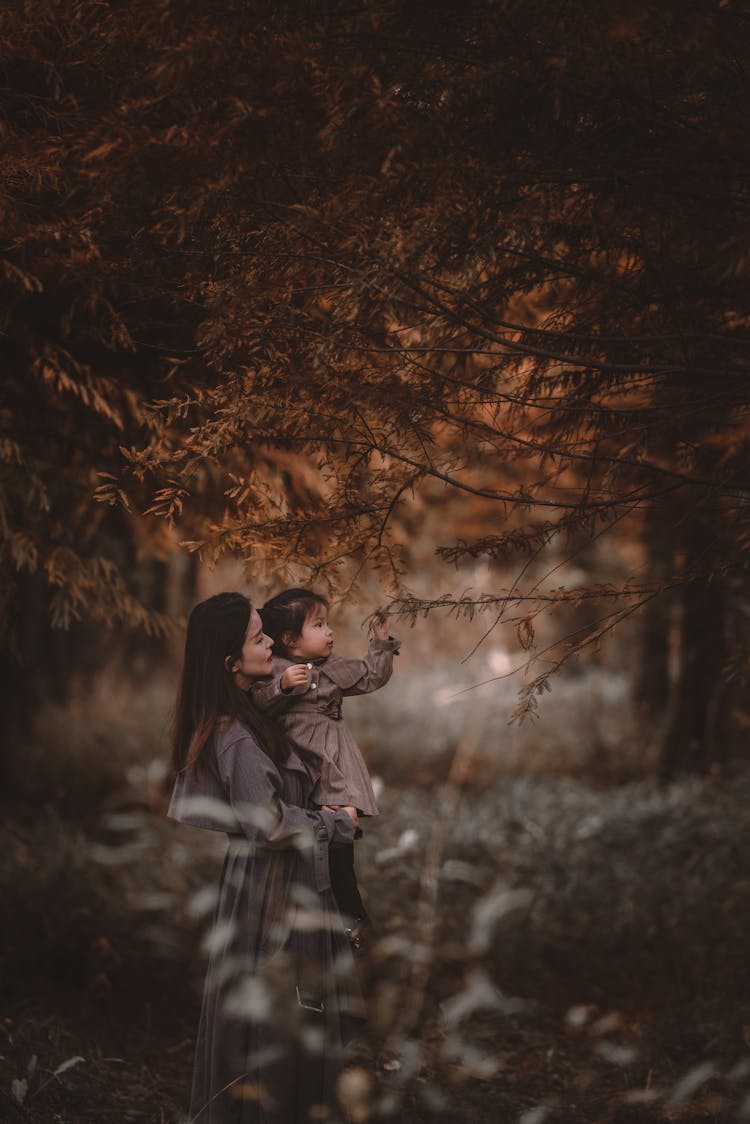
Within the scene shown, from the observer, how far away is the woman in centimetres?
336

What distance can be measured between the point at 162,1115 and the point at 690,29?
4.72 meters

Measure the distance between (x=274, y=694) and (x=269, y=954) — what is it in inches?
34.7

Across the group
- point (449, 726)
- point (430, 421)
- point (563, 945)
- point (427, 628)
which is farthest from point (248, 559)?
point (427, 628)

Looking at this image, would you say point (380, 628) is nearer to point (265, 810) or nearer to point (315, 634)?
point (315, 634)

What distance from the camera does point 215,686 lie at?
3.40 m

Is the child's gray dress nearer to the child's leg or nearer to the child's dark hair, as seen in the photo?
the child's leg

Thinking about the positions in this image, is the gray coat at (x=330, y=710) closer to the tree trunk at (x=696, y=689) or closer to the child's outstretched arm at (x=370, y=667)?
the child's outstretched arm at (x=370, y=667)

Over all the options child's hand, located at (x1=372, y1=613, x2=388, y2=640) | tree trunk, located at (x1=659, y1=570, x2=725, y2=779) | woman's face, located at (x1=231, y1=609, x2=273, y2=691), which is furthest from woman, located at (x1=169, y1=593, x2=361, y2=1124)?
tree trunk, located at (x1=659, y1=570, x2=725, y2=779)

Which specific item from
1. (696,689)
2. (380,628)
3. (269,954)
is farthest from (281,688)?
(696,689)

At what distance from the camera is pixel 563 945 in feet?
22.9

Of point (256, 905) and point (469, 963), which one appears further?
point (469, 963)

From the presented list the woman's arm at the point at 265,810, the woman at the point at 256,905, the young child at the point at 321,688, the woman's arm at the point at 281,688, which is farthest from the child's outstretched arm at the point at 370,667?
the woman's arm at the point at 265,810

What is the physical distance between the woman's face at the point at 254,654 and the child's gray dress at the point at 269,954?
188mm

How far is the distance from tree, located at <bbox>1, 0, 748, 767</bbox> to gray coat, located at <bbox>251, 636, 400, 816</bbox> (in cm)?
24
